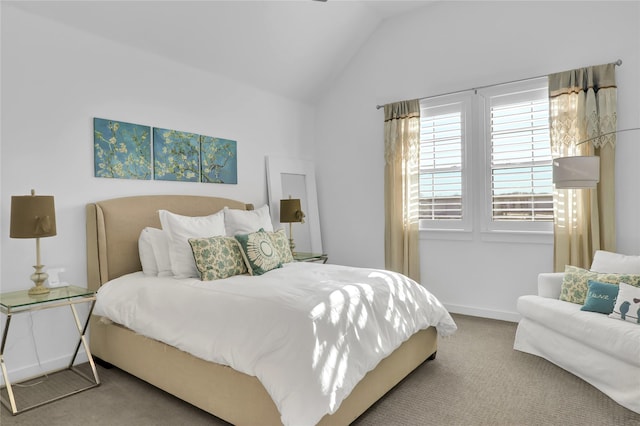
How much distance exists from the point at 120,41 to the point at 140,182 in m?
1.22

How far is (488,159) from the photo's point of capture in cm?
418

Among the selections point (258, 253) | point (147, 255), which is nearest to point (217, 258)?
point (258, 253)

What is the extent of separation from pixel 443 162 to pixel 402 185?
1.73ft

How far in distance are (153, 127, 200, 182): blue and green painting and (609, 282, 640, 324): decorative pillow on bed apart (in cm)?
366

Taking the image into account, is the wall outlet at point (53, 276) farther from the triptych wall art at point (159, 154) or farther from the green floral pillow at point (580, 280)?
the green floral pillow at point (580, 280)

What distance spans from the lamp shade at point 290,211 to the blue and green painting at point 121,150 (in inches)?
60.5

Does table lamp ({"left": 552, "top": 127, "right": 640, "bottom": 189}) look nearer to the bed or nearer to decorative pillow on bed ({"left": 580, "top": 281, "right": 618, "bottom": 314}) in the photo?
decorative pillow on bed ({"left": 580, "top": 281, "right": 618, "bottom": 314})

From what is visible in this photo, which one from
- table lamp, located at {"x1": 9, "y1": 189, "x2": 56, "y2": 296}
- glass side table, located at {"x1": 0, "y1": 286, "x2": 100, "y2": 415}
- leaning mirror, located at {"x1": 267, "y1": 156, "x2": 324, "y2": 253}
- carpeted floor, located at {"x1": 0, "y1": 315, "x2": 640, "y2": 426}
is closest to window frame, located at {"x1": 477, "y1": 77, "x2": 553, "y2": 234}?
carpeted floor, located at {"x1": 0, "y1": 315, "x2": 640, "y2": 426}

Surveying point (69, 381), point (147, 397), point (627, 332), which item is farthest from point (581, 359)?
point (69, 381)

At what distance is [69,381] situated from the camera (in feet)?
9.26

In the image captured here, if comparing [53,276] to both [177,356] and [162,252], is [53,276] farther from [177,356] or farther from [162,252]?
[177,356]

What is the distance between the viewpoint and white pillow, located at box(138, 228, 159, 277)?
3.14m

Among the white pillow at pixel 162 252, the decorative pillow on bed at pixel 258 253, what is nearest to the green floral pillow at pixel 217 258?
the decorative pillow on bed at pixel 258 253

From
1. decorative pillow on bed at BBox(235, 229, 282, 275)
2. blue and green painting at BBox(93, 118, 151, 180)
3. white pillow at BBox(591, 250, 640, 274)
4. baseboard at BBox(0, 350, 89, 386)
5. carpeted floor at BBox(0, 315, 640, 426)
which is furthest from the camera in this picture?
blue and green painting at BBox(93, 118, 151, 180)
